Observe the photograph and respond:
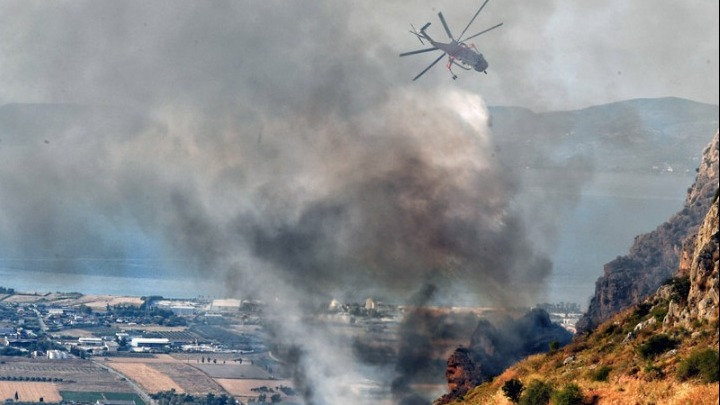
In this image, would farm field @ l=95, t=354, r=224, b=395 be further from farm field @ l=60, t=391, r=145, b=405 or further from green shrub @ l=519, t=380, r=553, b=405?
green shrub @ l=519, t=380, r=553, b=405

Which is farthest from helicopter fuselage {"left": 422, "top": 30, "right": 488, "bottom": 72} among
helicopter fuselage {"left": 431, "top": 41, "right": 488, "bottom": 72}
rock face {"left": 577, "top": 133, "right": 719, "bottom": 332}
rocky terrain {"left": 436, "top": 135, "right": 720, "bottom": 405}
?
rocky terrain {"left": 436, "top": 135, "right": 720, "bottom": 405}

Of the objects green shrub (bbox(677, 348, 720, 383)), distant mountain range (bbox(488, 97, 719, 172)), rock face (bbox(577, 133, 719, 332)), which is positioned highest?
distant mountain range (bbox(488, 97, 719, 172))

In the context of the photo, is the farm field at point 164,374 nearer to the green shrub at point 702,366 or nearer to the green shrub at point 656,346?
the green shrub at point 656,346

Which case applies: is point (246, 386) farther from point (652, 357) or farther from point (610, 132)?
point (652, 357)

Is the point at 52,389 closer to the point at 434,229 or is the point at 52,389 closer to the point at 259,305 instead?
the point at 259,305

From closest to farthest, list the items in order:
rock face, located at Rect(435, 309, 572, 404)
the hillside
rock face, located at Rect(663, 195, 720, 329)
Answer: the hillside, rock face, located at Rect(663, 195, 720, 329), rock face, located at Rect(435, 309, 572, 404)

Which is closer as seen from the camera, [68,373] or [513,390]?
[513,390]

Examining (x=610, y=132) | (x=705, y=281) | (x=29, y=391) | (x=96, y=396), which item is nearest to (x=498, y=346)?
(x=705, y=281)
